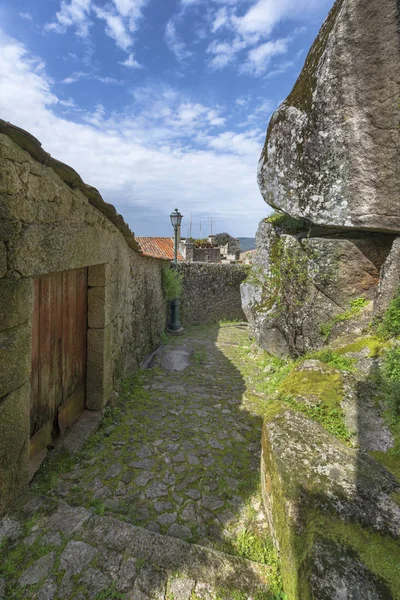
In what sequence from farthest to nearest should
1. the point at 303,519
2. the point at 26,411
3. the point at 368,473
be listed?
1. the point at 26,411
2. the point at 368,473
3. the point at 303,519

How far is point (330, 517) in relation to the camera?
1778 millimetres

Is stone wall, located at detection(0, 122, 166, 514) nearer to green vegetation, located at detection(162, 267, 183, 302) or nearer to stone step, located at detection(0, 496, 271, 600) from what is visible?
stone step, located at detection(0, 496, 271, 600)

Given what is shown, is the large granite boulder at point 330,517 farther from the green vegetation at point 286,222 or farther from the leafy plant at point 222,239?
the leafy plant at point 222,239

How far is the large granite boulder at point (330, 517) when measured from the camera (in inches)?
58.6

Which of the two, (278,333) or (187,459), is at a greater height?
(278,333)

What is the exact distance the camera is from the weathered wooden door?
2848mm

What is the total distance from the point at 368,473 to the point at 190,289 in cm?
1019

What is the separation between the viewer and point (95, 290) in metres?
3.93

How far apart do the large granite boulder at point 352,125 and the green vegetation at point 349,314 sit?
1.20 meters

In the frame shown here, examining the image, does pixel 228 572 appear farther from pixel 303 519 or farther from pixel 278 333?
pixel 278 333

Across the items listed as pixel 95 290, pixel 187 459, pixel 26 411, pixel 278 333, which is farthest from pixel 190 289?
pixel 26 411

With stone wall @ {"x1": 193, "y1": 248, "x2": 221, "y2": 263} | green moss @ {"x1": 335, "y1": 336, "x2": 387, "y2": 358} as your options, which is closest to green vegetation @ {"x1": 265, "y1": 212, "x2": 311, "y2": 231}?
green moss @ {"x1": 335, "y1": 336, "x2": 387, "y2": 358}

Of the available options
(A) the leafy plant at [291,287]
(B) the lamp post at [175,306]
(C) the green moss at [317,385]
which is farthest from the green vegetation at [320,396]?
(B) the lamp post at [175,306]

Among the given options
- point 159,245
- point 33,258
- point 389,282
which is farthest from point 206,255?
point 33,258
